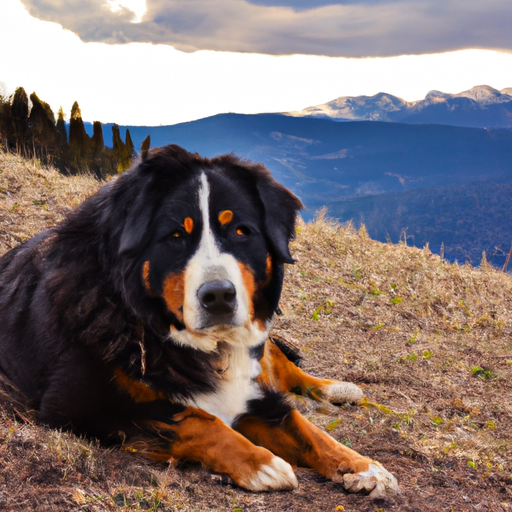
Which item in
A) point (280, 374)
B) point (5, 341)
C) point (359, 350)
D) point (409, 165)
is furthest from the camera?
point (409, 165)

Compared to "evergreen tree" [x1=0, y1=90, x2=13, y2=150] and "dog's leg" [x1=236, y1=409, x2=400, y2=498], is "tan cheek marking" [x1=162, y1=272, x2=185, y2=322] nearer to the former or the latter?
"dog's leg" [x1=236, y1=409, x2=400, y2=498]

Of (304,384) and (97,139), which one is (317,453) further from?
(97,139)

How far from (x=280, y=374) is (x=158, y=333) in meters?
1.53

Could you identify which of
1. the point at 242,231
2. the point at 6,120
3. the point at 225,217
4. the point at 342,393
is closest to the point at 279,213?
the point at 242,231

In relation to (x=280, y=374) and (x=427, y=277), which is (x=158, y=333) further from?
(x=427, y=277)

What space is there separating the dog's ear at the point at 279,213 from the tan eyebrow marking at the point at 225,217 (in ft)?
0.97

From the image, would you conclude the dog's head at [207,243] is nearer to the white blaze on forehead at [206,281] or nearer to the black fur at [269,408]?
the white blaze on forehead at [206,281]

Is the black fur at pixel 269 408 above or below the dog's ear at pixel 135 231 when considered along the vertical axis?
below

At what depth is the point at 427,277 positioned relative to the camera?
8477mm

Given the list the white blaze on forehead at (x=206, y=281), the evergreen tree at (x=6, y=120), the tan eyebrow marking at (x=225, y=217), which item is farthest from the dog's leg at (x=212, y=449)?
the evergreen tree at (x=6, y=120)

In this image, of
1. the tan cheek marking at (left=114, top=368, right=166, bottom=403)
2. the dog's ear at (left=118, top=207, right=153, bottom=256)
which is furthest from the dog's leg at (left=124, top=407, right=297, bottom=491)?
the dog's ear at (left=118, top=207, right=153, bottom=256)

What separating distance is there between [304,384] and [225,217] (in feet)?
6.22

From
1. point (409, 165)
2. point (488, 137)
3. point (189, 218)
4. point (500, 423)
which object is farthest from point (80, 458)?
point (488, 137)

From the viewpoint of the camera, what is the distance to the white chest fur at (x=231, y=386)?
332 centimetres
